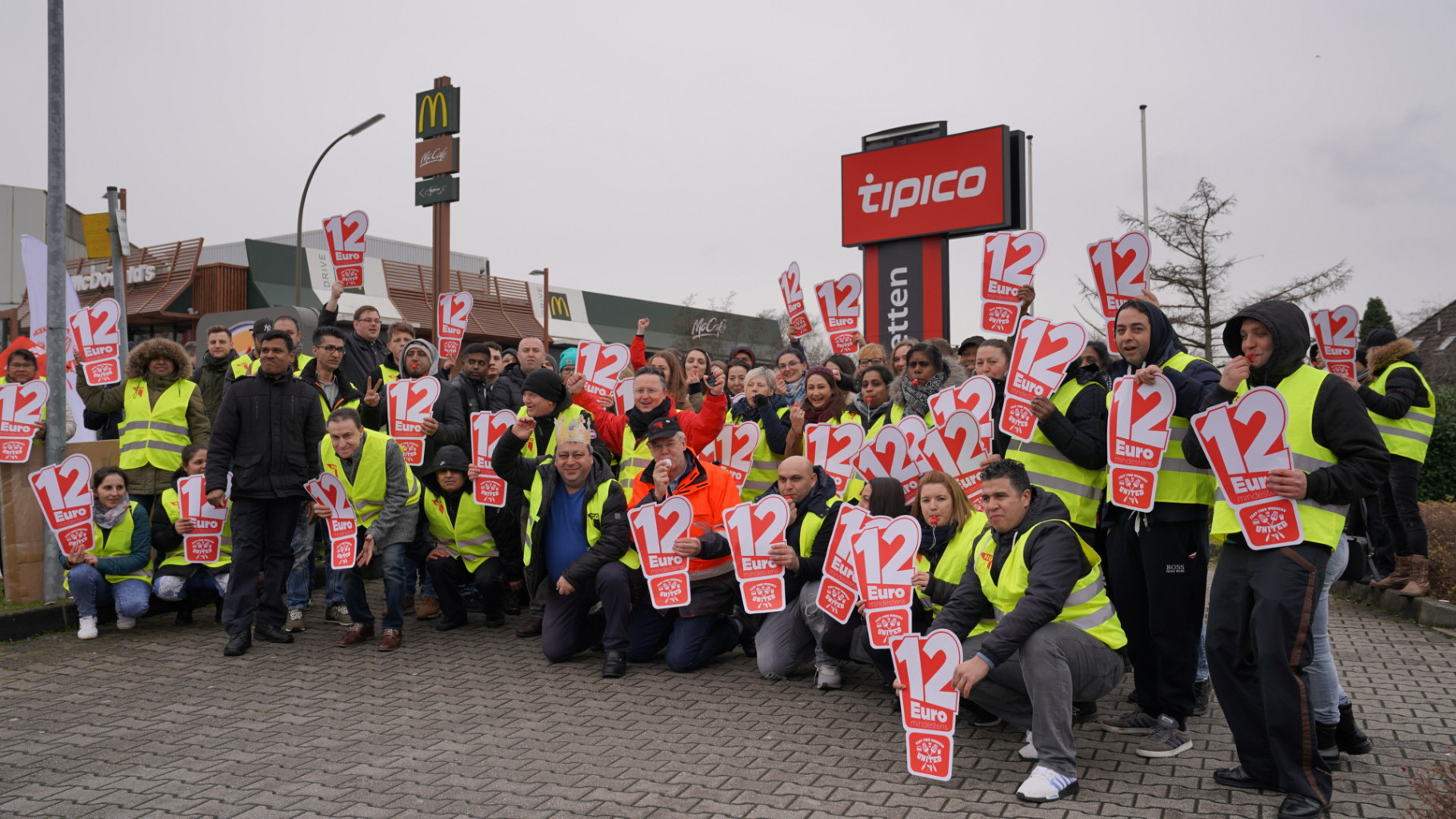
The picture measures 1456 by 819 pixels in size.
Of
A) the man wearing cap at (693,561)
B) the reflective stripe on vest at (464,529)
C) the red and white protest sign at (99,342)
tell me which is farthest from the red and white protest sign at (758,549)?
the red and white protest sign at (99,342)

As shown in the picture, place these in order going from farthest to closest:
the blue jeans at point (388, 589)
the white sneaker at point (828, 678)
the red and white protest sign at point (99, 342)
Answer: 1. the red and white protest sign at point (99, 342)
2. the blue jeans at point (388, 589)
3. the white sneaker at point (828, 678)

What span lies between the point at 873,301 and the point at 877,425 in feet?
31.3

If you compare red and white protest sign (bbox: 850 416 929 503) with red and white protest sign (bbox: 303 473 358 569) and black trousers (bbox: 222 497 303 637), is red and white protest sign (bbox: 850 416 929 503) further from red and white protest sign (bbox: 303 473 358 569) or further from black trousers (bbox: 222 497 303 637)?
black trousers (bbox: 222 497 303 637)

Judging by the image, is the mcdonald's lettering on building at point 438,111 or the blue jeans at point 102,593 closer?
the blue jeans at point 102,593

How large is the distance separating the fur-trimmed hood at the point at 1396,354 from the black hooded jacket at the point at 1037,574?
4.67m

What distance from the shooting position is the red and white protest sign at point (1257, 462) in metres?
4.08

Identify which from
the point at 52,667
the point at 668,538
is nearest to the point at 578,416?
the point at 668,538

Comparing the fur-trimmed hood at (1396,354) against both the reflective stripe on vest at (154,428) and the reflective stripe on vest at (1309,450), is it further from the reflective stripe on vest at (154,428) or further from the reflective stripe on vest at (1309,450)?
the reflective stripe on vest at (154,428)

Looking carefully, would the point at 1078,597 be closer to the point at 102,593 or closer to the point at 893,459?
the point at 893,459

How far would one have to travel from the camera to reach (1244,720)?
429 cm

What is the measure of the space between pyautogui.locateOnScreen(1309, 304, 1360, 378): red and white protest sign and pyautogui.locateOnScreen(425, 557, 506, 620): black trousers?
274 inches

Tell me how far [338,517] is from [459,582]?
1115mm

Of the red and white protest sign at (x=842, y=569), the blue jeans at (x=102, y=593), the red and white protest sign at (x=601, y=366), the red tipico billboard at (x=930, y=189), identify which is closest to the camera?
the red and white protest sign at (x=842, y=569)

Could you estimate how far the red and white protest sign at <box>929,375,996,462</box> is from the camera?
6172 millimetres
